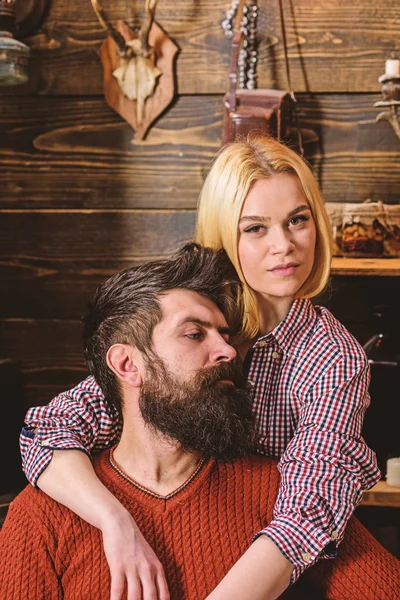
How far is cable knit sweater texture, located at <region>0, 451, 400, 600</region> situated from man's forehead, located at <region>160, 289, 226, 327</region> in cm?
33

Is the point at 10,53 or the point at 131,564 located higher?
the point at 10,53

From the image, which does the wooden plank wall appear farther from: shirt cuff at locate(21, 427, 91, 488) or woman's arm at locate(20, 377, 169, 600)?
shirt cuff at locate(21, 427, 91, 488)

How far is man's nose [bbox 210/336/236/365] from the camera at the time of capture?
169 cm

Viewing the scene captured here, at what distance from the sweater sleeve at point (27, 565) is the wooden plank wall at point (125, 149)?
52.6 inches

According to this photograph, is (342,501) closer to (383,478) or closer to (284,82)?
(383,478)

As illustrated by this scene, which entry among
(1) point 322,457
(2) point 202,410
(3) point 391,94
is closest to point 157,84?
(3) point 391,94

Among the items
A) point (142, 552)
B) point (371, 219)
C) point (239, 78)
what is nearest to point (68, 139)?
point (239, 78)

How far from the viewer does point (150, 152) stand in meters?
2.82

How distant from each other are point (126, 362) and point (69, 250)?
4.09 ft

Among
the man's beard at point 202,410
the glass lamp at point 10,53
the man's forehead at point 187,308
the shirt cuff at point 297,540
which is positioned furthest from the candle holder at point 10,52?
the shirt cuff at point 297,540

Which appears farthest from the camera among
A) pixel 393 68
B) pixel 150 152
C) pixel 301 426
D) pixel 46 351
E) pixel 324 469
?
pixel 46 351

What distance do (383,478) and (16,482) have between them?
3.53 feet

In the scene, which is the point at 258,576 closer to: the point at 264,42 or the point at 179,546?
the point at 179,546

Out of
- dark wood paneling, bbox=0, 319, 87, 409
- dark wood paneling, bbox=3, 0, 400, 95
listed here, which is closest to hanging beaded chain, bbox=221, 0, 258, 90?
dark wood paneling, bbox=3, 0, 400, 95
